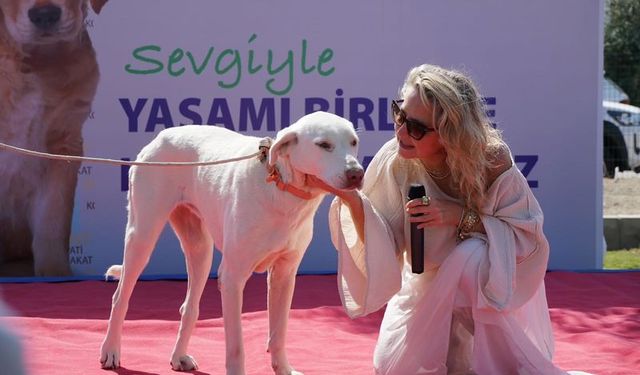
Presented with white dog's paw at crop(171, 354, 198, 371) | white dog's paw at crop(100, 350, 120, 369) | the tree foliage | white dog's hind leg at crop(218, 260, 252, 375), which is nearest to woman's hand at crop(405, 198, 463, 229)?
white dog's hind leg at crop(218, 260, 252, 375)

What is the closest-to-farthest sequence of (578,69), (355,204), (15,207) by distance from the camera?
(355,204), (15,207), (578,69)

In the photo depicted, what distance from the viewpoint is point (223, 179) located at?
385 centimetres

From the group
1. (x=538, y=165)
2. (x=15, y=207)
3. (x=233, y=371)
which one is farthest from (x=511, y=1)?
(x=233, y=371)

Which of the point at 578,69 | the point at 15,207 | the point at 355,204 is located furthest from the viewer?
the point at 578,69

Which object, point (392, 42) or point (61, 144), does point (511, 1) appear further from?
point (61, 144)

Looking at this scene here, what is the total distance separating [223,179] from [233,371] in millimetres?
755

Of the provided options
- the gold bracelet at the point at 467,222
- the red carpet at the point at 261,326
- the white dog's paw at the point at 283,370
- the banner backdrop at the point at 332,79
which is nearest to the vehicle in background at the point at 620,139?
the banner backdrop at the point at 332,79

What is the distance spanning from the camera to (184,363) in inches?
167

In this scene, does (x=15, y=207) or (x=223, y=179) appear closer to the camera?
(x=223, y=179)

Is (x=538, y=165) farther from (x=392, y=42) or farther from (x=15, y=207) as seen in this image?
(x=15, y=207)

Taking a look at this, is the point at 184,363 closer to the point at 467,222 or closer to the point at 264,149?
the point at 264,149

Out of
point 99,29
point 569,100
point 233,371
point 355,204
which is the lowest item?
point 233,371

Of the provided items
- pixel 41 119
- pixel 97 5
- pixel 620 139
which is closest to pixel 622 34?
pixel 620 139

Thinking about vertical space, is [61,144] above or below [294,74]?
below
